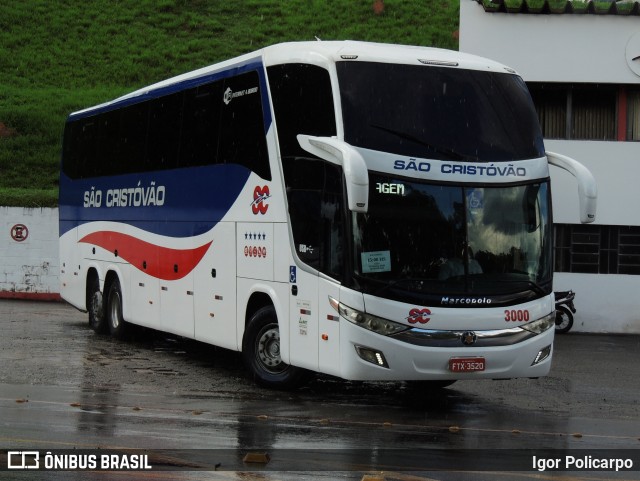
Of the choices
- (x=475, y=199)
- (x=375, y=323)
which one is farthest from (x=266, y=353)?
(x=475, y=199)

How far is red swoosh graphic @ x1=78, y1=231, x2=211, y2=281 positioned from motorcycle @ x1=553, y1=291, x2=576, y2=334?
357 inches

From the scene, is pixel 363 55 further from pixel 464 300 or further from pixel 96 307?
pixel 96 307

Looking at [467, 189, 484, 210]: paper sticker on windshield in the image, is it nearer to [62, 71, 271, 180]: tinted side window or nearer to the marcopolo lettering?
the marcopolo lettering

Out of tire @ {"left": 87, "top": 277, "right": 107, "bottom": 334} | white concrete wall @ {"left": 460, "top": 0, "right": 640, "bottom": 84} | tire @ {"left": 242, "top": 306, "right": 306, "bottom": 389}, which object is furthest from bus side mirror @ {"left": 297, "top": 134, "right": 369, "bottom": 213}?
white concrete wall @ {"left": 460, "top": 0, "right": 640, "bottom": 84}

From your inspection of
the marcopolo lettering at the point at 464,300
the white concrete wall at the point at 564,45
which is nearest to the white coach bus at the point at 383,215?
the marcopolo lettering at the point at 464,300

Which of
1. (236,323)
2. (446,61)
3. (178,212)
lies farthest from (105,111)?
(446,61)

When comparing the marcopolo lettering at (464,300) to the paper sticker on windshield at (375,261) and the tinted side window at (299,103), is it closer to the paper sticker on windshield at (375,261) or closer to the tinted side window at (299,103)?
the paper sticker on windshield at (375,261)

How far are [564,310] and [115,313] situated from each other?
9244 mm

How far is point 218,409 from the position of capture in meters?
12.6

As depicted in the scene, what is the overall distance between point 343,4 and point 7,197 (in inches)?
1268

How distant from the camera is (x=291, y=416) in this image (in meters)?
12.1

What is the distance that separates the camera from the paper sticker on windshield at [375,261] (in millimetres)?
12602

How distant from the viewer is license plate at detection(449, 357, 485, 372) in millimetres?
12594

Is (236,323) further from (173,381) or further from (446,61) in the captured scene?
(446,61)
